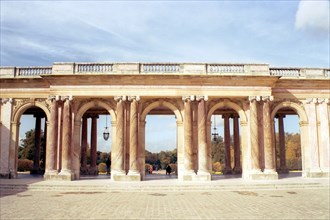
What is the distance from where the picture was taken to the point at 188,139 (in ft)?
78.9

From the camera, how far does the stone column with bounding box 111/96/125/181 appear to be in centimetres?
2354

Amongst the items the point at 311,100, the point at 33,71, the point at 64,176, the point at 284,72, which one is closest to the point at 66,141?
the point at 64,176

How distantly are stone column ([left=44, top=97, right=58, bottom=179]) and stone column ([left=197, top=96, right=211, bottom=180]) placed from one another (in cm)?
1068

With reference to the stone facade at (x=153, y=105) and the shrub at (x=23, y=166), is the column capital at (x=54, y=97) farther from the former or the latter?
the shrub at (x=23, y=166)

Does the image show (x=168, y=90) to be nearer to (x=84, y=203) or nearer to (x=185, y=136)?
(x=185, y=136)

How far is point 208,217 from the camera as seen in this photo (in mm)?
10352

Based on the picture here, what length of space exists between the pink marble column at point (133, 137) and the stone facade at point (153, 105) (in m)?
0.07

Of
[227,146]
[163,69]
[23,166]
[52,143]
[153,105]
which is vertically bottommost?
[23,166]

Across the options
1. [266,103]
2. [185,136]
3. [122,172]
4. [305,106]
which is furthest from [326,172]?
[122,172]

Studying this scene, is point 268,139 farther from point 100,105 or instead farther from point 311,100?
point 100,105

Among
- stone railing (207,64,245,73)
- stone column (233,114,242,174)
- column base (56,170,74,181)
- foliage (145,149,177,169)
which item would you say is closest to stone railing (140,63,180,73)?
stone railing (207,64,245,73)

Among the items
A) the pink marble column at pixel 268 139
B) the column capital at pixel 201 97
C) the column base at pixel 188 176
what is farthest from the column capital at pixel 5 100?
the pink marble column at pixel 268 139

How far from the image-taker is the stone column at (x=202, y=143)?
23.7 meters

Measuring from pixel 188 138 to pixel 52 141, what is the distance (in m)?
10.2
